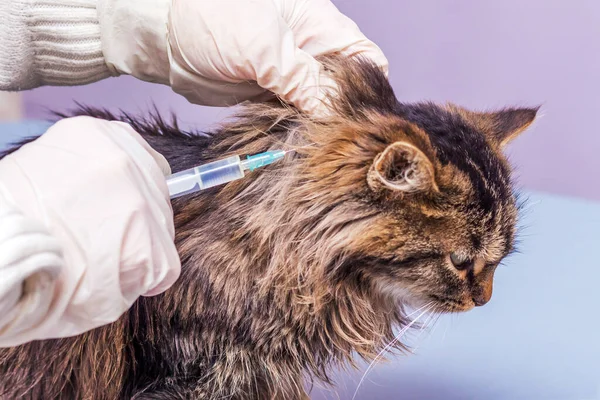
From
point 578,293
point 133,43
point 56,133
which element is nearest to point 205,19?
point 133,43

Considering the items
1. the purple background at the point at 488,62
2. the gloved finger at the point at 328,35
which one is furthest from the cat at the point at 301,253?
the purple background at the point at 488,62

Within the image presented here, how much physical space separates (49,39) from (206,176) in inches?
27.3

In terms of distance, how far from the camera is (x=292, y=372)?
1241mm

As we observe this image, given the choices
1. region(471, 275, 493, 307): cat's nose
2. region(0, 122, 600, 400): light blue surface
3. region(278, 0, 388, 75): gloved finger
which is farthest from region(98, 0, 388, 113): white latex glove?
region(0, 122, 600, 400): light blue surface

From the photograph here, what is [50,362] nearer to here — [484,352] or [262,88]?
[262,88]

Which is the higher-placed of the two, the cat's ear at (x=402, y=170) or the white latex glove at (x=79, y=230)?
the cat's ear at (x=402, y=170)

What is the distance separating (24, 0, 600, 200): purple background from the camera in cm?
228

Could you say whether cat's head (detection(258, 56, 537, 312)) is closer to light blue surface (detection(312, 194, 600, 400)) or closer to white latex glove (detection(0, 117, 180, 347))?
white latex glove (detection(0, 117, 180, 347))

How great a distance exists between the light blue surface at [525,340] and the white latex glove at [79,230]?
731mm

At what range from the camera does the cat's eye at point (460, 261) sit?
1135mm

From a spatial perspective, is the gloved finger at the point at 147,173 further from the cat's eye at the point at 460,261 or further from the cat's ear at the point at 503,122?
the cat's ear at the point at 503,122

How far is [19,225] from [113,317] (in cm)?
21

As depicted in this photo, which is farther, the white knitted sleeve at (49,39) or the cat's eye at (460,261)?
the white knitted sleeve at (49,39)

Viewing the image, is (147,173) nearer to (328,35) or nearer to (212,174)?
(212,174)
